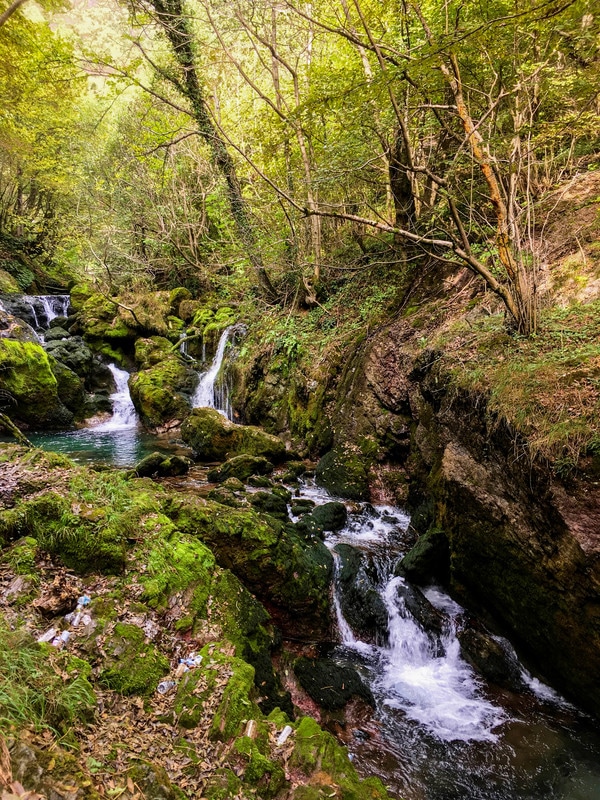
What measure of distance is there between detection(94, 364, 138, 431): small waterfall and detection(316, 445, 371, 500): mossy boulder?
823 centimetres

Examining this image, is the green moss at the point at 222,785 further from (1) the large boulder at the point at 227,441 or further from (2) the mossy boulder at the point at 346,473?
(1) the large boulder at the point at 227,441

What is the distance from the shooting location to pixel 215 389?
13602mm

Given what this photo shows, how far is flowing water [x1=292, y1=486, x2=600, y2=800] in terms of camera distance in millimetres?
3436

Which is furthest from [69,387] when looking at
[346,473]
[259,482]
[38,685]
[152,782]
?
[152,782]

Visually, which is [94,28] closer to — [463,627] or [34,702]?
[34,702]

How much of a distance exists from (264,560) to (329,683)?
1429 millimetres

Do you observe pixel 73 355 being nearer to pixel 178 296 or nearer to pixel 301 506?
pixel 178 296

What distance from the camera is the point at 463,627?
16.4 ft

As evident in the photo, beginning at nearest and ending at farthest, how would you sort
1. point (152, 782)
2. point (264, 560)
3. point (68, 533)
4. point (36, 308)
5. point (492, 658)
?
point (152, 782)
point (68, 533)
point (492, 658)
point (264, 560)
point (36, 308)

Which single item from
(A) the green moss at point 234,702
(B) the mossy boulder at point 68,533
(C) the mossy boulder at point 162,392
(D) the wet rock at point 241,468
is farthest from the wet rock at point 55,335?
(A) the green moss at point 234,702

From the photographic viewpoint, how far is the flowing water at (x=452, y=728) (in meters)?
3.44

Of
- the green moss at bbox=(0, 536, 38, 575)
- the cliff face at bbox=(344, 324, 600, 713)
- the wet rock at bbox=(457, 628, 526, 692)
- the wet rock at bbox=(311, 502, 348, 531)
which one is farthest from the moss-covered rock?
the wet rock at bbox=(457, 628, 526, 692)

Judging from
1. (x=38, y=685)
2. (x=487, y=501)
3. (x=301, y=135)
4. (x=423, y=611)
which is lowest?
(x=423, y=611)

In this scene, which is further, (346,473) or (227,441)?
(227,441)
